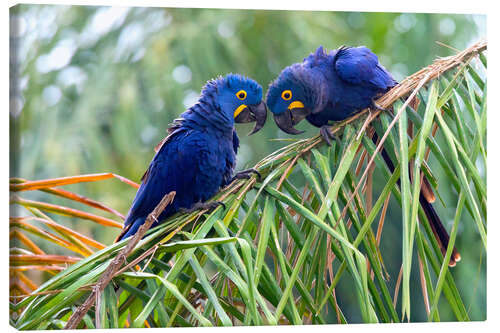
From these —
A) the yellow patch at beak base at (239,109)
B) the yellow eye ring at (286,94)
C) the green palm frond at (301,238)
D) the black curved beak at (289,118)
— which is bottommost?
the green palm frond at (301,238)

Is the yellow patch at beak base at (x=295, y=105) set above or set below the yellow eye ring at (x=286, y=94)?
below

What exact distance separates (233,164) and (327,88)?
506mm

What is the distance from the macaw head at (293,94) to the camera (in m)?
2.18

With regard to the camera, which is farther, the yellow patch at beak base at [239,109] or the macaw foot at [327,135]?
the yellow patch at beak base at [239,109]

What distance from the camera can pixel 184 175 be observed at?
6.63 ft

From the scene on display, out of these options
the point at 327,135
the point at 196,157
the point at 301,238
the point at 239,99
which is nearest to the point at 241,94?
the point at 239,99

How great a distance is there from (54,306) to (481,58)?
167cm

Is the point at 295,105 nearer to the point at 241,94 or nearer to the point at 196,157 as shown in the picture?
the point at 241,94

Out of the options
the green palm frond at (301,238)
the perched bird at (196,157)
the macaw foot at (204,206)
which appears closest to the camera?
the green palm frond at (301,238)

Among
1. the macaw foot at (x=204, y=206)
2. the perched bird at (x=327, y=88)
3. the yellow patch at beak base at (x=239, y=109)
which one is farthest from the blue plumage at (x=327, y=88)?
the macaw foot at (x=204, y=206)

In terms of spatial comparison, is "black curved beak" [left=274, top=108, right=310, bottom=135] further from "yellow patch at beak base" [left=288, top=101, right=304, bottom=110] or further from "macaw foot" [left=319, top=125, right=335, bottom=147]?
"macaw foot" [left=319, top=125, right=335, bottom=147]

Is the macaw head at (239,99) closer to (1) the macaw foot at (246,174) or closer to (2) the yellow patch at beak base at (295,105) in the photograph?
(2) the yellow patch at beak base at (295,105)

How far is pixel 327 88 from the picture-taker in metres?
2.22
